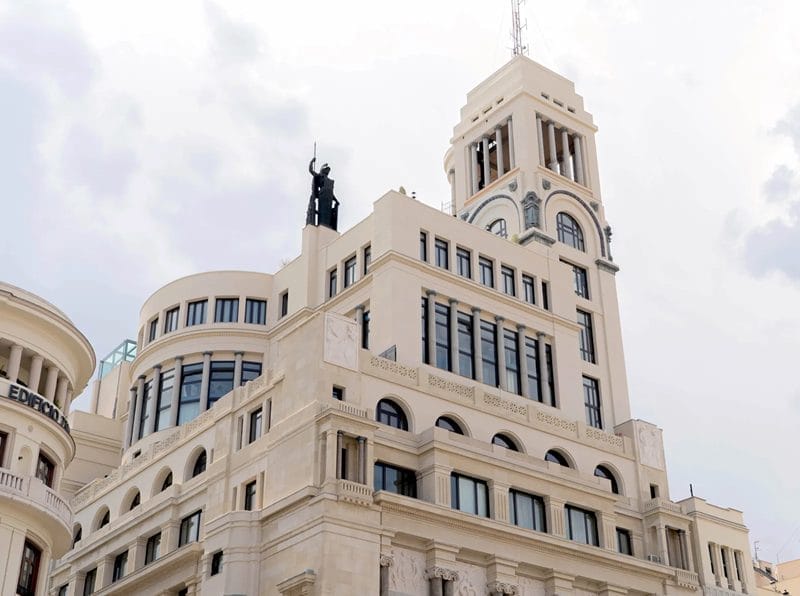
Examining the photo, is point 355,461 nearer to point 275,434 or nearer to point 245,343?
point 275,434

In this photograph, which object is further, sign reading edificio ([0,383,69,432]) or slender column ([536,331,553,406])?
slender column ([536,331,553,406])

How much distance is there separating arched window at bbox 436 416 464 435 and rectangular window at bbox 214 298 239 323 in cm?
2308

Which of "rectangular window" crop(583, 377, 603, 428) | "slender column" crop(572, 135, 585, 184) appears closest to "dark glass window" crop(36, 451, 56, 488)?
"rectangular window" crop(583, 377, 603, 428)

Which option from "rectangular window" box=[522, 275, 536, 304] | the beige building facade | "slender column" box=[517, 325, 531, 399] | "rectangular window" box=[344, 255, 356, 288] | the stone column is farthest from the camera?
"rectangular window" box=[522, 275, 536, 304]

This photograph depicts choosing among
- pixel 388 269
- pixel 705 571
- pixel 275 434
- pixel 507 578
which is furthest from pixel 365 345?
pixel 705 571

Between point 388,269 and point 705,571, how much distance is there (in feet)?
87.6

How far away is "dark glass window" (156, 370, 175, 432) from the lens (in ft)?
267

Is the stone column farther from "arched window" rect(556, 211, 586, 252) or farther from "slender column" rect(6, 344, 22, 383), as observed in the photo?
"slender column" rect(6, 344, 22, 383)

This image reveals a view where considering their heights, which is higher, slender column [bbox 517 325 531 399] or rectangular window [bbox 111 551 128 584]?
slender column [bbox 517 325 531 399]

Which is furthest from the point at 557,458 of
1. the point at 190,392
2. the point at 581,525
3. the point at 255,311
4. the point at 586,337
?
the point at 190,392

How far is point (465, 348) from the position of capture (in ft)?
237

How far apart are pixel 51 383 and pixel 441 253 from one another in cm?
2953

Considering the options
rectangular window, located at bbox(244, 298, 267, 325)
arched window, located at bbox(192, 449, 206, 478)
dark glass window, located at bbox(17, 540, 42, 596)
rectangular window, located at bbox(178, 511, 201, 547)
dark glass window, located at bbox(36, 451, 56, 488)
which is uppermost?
rectangular window, located at bbox(244, 298, 267, 325)

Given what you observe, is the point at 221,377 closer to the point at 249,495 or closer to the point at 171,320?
the point at 171,320
